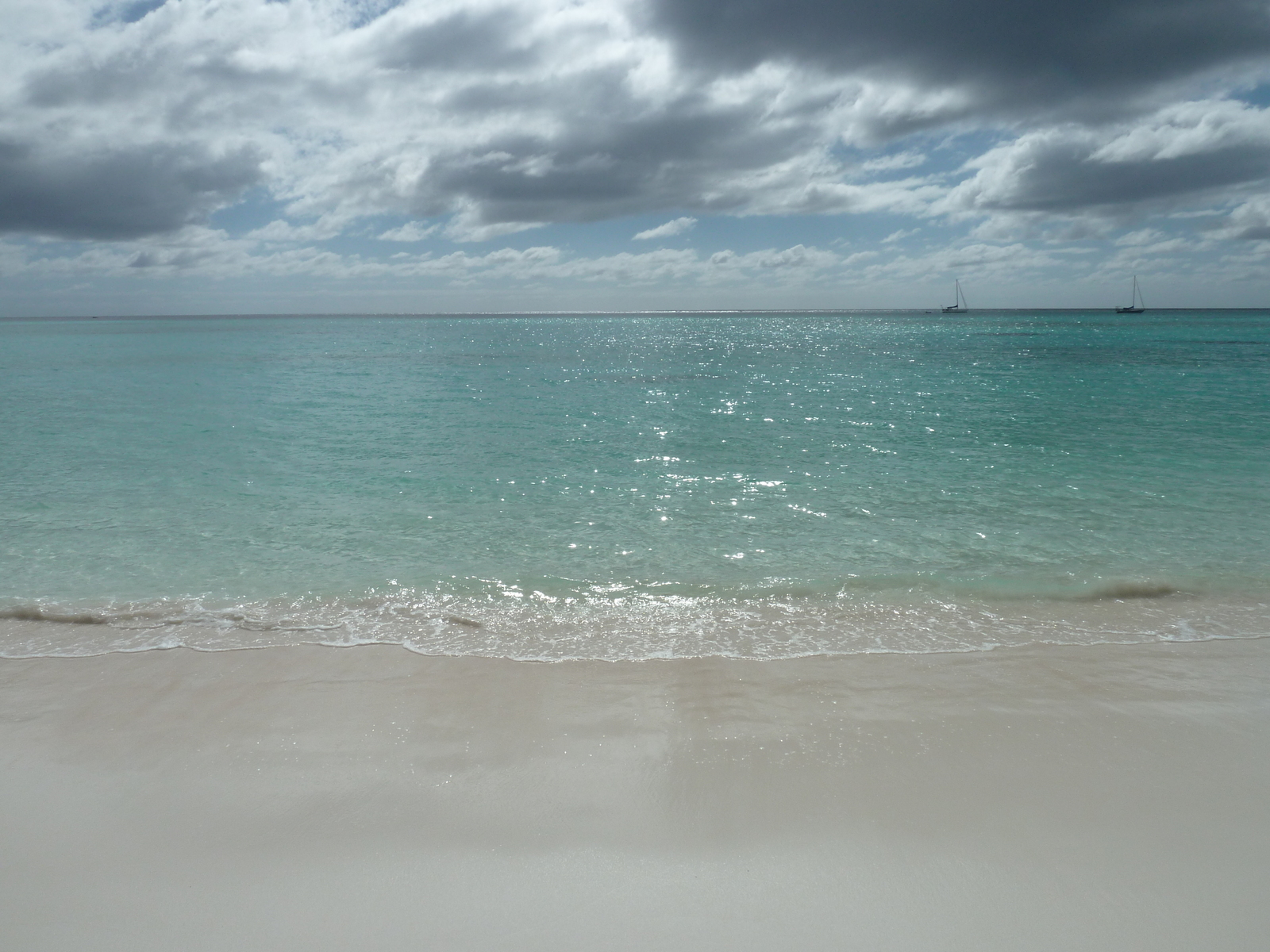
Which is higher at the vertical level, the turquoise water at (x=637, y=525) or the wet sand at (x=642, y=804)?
the turquoise water at (x=637, y=525)

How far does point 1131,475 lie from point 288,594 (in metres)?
16.6

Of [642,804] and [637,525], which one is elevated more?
[637,525]

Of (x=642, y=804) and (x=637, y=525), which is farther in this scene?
(x=637, y=525)

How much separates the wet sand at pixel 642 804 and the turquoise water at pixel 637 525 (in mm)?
1080

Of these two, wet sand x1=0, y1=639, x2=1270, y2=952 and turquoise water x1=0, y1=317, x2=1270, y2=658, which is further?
turquoise water x1=0, y1=317, x2=1270, y2=658

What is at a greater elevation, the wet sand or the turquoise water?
the turquoise water

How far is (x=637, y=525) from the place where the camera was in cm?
1184

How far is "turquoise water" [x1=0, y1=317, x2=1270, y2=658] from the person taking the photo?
8094 millimetres

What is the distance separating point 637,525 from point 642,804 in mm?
7177

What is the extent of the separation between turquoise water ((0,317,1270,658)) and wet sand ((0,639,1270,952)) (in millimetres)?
1080

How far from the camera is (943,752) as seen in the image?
534 centimetres

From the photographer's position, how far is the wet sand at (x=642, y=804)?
385 cm

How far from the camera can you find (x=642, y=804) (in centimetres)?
481

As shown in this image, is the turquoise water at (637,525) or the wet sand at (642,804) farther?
the turquoise water at (637,525)
